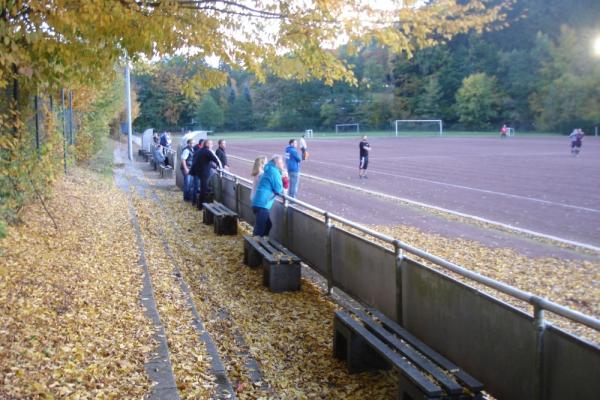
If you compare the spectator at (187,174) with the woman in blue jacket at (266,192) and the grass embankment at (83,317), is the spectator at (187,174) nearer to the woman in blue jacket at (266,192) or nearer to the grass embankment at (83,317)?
the grass embankment at (83,317)

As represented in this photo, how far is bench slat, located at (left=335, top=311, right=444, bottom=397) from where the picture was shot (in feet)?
14.6

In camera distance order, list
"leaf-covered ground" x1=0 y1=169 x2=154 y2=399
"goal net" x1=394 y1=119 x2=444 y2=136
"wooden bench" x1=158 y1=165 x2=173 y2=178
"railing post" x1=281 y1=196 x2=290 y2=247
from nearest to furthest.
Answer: "leaf-covered ground" x1=0 y1=169 x2=154 y2=399
"railing post" x1=281 y1=196 x2=290 y2=247
"wooden bench" x1=158 y1=165 x2=173 y2=178
"goal net" x1=394 y1=119 x2=444 y2=136

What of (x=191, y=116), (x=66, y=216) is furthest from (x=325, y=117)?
(x=66, y=216)

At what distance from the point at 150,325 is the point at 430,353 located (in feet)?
9.36

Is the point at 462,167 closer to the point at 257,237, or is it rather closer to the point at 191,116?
the point at 257,237

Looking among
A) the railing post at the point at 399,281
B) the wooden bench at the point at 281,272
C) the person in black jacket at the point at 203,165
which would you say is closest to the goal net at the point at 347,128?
the person in black jacket at the point at 203,165

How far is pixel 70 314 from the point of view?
260 inches

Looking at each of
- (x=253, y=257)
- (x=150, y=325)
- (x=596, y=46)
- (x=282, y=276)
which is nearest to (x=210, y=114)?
(x=596, y=46)

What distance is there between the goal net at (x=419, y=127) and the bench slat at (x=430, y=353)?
8205 centimetres

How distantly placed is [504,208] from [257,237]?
8862 mm

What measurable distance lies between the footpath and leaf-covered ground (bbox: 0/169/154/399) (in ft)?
0.05

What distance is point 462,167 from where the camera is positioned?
104 ft

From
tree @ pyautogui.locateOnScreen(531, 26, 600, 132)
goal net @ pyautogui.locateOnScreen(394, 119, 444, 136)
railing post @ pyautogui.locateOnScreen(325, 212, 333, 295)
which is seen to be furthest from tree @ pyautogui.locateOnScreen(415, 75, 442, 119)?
railing post @ pyautogui.locateOnScreen(325, 212, 333, 295)

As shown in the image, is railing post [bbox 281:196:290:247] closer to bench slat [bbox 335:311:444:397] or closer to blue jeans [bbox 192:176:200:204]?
bench slat [bbox 335:311:444:397]
